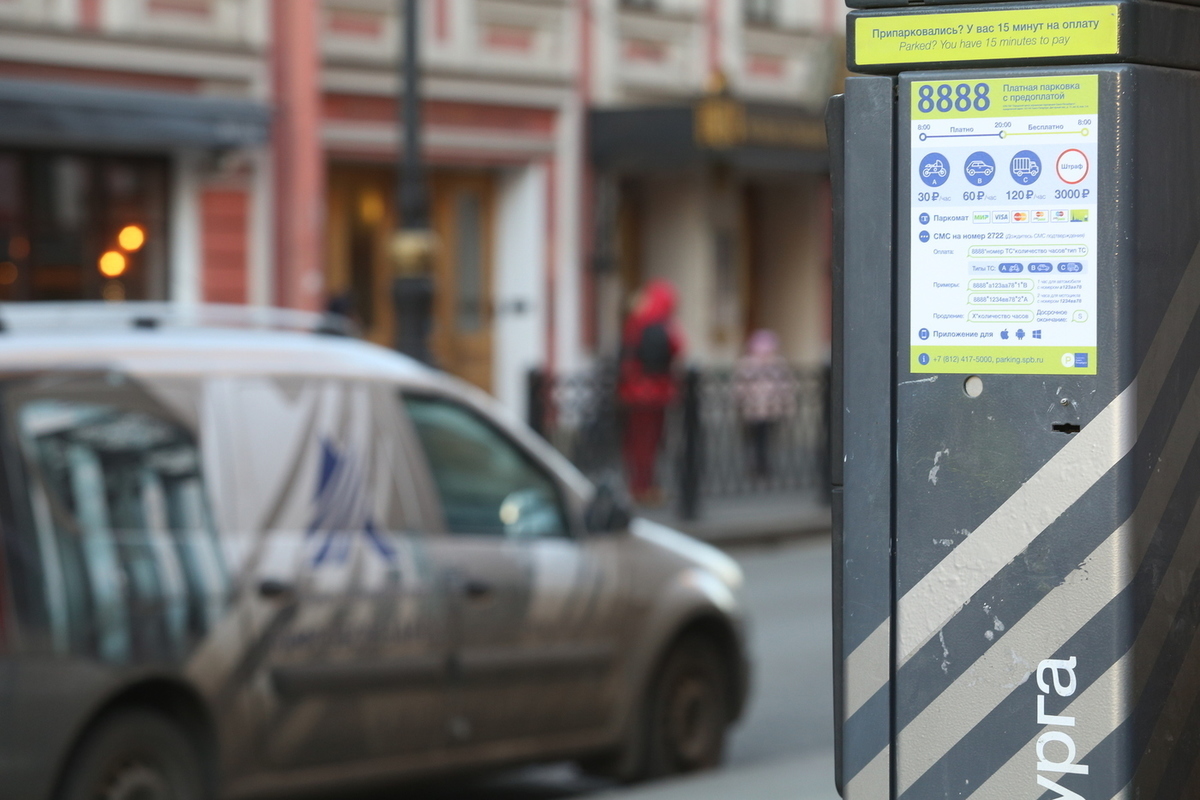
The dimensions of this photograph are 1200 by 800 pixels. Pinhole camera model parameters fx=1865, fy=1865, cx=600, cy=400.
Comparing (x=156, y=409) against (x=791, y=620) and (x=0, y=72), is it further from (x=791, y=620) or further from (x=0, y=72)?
(x=0, y=72)

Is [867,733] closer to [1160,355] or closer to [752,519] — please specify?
[1160,355]

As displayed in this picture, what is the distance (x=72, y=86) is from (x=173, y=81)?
1365 millimetres

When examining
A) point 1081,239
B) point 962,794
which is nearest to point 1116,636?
point 962,794

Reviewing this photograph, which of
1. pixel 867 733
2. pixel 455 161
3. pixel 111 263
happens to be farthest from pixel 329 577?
pixel 455 161

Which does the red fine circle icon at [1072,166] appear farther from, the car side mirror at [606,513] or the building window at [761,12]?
the building window at [761,12]

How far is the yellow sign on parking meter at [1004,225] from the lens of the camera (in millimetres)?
2410

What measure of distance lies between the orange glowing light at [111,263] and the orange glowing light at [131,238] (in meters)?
0.15

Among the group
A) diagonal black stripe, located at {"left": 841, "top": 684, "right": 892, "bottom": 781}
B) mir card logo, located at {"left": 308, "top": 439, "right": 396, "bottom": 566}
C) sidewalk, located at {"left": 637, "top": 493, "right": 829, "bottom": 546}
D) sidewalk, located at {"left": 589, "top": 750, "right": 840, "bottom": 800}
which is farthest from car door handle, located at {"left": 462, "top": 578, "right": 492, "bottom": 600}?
sidewalk, located at {"left": 637, "top": 493, "right": 829, "bottom": 546}

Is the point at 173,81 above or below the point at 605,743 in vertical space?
above

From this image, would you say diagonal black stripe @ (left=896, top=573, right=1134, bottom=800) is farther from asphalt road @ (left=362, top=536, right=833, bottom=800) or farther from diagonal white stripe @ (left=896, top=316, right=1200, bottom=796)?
asphalt road @ (left=362, top=536, right=833, bottom=800)

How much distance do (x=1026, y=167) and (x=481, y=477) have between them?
4.34 metres

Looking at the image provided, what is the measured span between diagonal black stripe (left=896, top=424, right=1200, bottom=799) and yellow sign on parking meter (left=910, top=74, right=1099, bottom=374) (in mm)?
246

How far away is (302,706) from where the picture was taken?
5.82 metres

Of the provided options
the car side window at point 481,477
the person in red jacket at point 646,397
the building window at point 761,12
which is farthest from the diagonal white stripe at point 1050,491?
the building window at point 761,12
